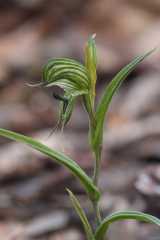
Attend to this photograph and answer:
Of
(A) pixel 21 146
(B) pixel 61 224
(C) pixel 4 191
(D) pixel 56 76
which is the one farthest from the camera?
(A) pixel 21 146

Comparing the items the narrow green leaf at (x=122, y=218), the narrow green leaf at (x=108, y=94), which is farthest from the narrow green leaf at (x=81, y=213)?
the narrow green leaf at (x=108, y=94)

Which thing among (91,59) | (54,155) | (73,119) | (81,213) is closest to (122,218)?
(81,213)

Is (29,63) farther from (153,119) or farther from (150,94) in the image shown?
(153,119)

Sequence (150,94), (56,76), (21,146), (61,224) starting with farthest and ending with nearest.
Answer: (150,94)
(21,146)
(61,224)
(56,76)

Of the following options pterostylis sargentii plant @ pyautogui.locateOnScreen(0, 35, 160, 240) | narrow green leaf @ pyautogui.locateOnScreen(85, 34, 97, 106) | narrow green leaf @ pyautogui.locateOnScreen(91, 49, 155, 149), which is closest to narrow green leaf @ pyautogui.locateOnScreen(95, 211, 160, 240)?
pterostylis sargentii plant @ pyautogui.locateOnScreen(0, 35, 160, 240)

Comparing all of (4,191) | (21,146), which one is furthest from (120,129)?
(4,191)

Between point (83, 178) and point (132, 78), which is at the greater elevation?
point (132, 78)
